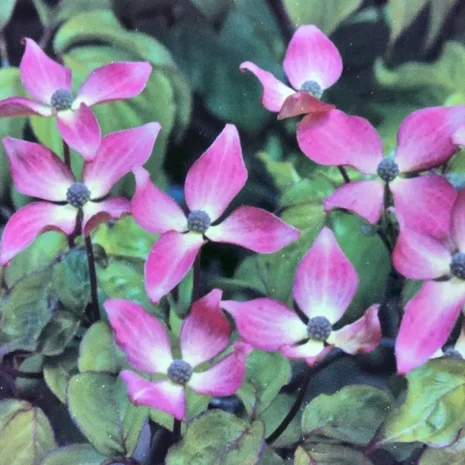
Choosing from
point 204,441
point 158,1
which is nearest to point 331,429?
point 204,441

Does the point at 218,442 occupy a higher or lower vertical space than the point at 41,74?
lower

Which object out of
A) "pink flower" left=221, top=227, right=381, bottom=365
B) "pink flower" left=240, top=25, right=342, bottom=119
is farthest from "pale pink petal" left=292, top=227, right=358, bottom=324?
"pink flower" left=240, top=25, right=342, bottom=119

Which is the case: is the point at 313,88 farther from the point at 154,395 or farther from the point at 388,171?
the point at 154,395

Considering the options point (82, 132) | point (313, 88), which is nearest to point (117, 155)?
point (82, 132)

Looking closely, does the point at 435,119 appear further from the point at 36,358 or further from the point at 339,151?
the point at 36,358

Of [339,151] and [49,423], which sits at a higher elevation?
[339,151]
